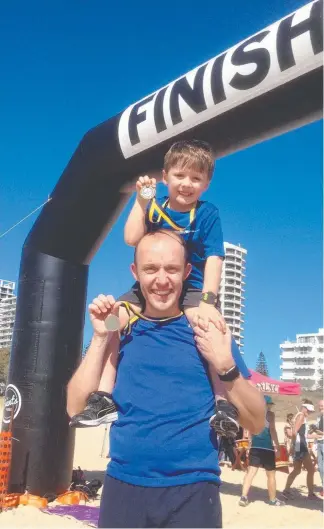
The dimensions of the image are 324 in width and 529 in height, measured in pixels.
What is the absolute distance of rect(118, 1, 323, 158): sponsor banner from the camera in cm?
357

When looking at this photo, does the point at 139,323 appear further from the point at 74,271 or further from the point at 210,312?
the point at 74,271

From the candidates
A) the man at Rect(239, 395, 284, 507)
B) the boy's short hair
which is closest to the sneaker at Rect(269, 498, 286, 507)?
the man at Rect(239, 395, 284, 507)

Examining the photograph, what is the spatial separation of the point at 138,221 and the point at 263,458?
5.90 metres

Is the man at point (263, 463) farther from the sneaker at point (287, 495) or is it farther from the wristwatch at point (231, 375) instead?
the wristwatch at point (231, 375)

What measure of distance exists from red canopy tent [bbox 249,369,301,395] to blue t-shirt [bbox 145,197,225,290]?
11.3 meters

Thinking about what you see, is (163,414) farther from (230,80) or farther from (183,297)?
(230,80)

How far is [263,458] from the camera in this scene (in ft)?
23.6

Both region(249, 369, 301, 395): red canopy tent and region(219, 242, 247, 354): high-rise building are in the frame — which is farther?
region(219, 242, 247, 354): high-rise building

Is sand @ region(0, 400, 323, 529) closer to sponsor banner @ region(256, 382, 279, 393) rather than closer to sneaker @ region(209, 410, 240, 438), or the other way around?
sponsor banner @ region(256, 382, 279, 393)

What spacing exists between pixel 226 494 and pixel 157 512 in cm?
692

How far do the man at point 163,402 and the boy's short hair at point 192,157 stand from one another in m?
0.42

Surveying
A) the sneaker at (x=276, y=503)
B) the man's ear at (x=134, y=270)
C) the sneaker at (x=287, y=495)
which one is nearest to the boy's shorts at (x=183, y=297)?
the man's ear at (x=134, y=270)

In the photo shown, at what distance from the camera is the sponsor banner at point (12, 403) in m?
5.66

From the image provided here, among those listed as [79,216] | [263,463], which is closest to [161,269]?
[79,216]
